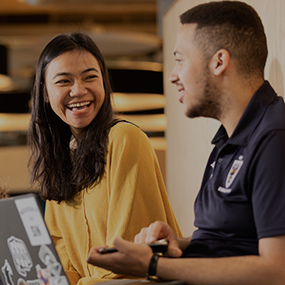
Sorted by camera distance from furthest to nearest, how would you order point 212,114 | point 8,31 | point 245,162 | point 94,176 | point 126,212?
point 8,31, point 94,176, point 126,212, point 212,114, point 245,162

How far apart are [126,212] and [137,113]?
605 cm

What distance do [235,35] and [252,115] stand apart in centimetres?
19

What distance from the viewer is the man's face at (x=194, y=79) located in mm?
1086

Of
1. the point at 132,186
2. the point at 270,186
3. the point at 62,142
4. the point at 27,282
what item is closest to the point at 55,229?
the point at 62,142

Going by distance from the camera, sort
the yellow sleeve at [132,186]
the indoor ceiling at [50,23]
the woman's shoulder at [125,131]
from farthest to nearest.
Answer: the indoor ceiling at [50,23] → the woman's shoulder at [125,131] → the yellow sleeve at [132,186]

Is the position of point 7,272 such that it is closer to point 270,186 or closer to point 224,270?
point 224,270

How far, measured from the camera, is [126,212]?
4.63 ft

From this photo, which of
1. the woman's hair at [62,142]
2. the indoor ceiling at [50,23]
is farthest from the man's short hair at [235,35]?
the indoor ceiling at [50,23]

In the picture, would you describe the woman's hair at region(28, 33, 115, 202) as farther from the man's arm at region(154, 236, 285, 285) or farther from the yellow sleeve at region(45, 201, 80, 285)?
the man's arm at region(154, 236, 285, 285)

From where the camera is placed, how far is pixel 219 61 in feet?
3.48

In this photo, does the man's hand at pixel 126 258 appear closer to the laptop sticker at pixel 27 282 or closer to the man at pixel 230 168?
the man at pixel 230 168

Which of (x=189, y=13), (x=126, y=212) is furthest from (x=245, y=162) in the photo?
(x=126, y=212)

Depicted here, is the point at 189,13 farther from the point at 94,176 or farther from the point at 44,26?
the point at 44,26

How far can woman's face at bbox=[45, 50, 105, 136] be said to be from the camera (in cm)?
162
